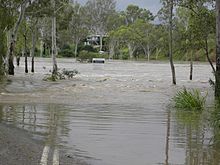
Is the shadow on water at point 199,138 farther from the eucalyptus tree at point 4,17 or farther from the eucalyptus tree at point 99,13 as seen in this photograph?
the eucalyptus tree at point 99,13

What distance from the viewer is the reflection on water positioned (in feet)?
29.9

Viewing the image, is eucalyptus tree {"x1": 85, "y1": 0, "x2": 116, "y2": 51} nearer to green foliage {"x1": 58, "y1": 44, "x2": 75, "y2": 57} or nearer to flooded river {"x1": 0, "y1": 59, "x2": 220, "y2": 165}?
green foliage {"x1": 58, "y1": 44, "x2": 75, "y2": 57}

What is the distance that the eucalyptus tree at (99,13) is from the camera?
128375mm

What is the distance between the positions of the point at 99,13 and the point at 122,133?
119688mm

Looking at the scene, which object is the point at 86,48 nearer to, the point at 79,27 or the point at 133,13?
the point at 79,27

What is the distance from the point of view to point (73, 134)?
1161cm

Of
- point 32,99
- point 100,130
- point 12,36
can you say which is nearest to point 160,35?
point 12,36

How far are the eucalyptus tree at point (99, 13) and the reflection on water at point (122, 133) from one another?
367ft

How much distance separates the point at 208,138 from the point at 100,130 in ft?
8.35

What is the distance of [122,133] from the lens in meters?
12.0

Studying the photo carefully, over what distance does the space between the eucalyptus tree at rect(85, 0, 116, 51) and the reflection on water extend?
11182cm

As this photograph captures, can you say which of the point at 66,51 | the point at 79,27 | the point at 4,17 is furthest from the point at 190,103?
the point at 66,51

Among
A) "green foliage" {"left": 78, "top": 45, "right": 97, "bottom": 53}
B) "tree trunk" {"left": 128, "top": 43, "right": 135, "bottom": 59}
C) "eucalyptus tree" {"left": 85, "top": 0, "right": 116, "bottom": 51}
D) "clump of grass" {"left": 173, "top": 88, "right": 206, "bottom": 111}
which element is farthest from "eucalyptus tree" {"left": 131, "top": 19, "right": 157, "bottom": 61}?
"clump of grass" {"left": 173, "top": 88, "right": 206, "bottom": 111}

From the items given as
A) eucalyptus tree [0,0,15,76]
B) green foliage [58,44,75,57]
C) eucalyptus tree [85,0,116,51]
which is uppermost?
eucalyptus tree [85,0,116,51]
